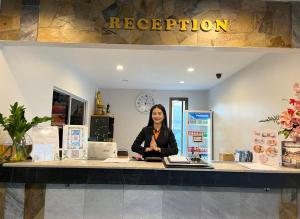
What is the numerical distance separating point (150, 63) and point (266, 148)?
106 inches

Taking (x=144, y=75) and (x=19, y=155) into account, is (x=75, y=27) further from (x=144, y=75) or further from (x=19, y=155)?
(x=144, y=75)

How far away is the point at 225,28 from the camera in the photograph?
1873 mm

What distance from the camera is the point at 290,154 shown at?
172cm

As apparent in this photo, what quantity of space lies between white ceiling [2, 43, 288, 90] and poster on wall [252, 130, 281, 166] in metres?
1.21

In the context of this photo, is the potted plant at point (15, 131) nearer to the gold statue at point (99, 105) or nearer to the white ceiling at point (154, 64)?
the white ceiling at point (154, 64)

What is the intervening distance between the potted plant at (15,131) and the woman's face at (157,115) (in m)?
1.06

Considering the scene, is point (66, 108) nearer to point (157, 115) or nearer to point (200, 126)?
point (157, 115)

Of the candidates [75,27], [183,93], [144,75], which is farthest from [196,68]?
[75,27]

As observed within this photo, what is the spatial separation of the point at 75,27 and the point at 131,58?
6.62ft

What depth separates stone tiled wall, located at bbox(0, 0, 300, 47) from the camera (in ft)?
6.08

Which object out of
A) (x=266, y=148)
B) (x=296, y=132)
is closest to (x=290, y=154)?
(x=266, y=148)

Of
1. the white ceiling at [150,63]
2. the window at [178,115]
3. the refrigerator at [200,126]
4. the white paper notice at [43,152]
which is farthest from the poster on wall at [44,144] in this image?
the window at [178,115]

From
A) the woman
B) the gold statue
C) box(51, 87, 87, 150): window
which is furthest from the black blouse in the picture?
the gold statue

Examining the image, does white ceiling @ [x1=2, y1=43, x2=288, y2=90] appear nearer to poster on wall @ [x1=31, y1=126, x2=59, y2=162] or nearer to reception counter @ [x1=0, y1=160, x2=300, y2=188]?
poster on wall @ [x1=31, y1=126, x2=59, y2=162]
